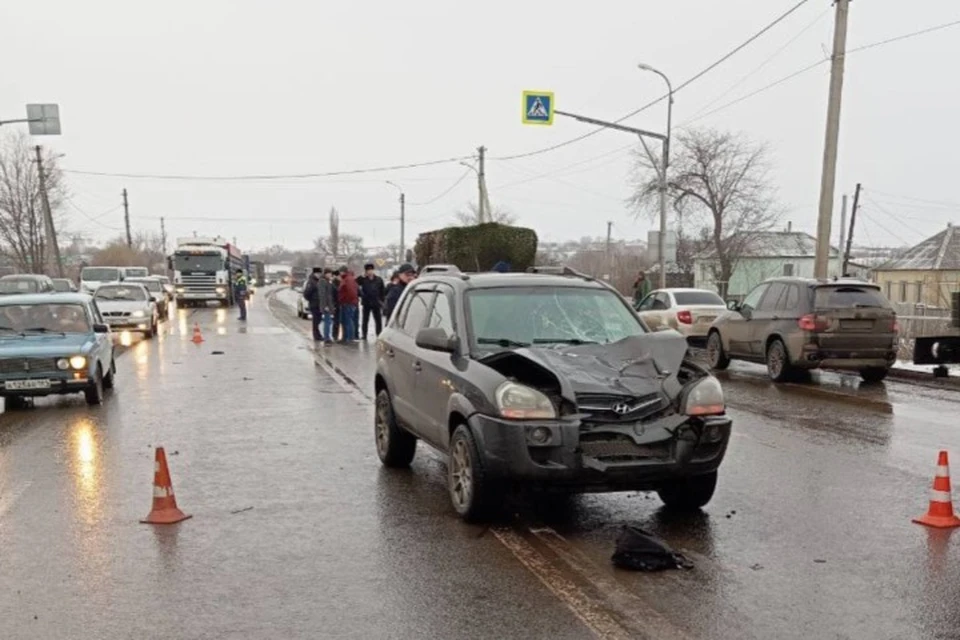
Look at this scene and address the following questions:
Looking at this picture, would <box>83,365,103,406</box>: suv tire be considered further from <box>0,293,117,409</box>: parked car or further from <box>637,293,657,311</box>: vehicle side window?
<box>637,293,657,311</box>: vehicle side window

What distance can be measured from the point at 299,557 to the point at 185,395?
7.89 meters

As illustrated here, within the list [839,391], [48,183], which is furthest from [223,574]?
[48,183]

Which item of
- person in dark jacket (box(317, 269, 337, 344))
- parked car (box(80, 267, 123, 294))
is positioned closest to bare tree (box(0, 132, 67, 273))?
parked car (box(80, 267, 123, 294))

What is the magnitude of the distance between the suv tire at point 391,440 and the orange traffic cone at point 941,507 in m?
4.10

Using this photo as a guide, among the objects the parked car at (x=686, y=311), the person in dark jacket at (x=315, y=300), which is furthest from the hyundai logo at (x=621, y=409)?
the person in dark jacket at (x=315, y=300)

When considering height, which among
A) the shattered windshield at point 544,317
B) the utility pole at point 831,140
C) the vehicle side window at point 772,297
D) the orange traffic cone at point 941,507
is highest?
the utility pole at point 831,140

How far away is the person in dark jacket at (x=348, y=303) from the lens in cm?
2180

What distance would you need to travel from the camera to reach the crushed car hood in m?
5.71

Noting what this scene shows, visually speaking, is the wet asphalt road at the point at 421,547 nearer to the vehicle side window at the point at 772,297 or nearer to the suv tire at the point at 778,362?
the suv tire at the point at 778,362

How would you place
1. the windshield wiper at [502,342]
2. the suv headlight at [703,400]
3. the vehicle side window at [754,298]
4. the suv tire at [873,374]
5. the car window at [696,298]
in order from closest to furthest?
the suv headlight at [703,400], the windshield wiper at [502,342], the suv tire at [873,374], the vehicle side window at [754,298], the car window at [696,298]

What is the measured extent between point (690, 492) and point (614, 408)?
1.08m

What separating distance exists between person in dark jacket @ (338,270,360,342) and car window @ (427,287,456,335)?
14756 millimetres

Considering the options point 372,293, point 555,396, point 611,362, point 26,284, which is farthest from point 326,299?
point 555,396

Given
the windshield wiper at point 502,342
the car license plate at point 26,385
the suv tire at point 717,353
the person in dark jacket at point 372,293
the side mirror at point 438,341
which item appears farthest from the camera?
the person in dark jacket at point 372,293
